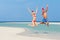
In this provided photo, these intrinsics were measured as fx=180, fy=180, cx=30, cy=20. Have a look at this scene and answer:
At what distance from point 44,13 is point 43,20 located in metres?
0.42

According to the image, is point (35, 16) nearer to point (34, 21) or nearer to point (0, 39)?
point (34, 21)

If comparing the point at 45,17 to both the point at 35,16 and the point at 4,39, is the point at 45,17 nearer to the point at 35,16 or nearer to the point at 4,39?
the point at 35,16

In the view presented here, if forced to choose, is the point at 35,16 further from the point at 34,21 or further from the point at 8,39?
the point at 8,39

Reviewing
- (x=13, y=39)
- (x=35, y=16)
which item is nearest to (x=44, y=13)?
(x=35, y=16)

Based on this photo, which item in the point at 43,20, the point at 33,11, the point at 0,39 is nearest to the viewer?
the point at 0,39

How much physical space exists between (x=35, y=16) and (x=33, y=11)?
13.3 inches

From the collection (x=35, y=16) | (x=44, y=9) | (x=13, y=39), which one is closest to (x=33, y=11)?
(x=35, y=16)

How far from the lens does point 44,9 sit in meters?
10.1

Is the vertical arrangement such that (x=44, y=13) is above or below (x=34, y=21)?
above

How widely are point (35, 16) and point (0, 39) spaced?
4.55m

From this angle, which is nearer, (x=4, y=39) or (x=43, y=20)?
(x=4, y=39)

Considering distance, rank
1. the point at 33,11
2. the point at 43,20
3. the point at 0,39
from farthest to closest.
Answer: the point at 33,11 → the point at 43,20 → the point at 0,39

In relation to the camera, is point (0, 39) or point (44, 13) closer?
point (0, 39)

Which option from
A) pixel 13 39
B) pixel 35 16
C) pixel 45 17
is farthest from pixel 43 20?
pixel 13 39
